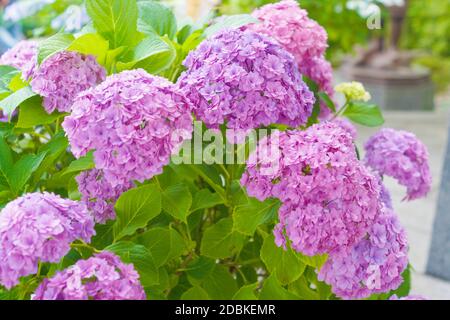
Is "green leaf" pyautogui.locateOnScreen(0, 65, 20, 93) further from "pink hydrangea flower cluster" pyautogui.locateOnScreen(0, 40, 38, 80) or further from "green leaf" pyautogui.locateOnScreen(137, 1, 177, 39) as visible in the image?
"green leaf" pyautogui.locateOnScreen(137, 1, 177, 39)

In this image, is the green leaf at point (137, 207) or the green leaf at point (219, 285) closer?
the green leaf at point (137, 207)

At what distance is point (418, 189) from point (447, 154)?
1011 millimetres

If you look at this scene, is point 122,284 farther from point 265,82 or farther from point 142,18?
Answer: point 142,18

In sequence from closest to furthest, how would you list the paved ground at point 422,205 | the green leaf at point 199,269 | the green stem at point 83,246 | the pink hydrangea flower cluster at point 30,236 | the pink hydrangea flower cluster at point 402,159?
1. the pink hydrangea flower cluster at point 30,236
2. the green stem at point 83,246
3. the green leaf at point 199,269
4. the pink hydrangea flower cluster at point 402,159
5. the paved ground at point 422,205

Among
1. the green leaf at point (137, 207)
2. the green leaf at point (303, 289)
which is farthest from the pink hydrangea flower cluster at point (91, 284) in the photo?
the green leaf at point (303, 289)

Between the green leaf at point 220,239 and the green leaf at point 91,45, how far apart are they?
27 centimetres

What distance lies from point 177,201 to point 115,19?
9.3 inches

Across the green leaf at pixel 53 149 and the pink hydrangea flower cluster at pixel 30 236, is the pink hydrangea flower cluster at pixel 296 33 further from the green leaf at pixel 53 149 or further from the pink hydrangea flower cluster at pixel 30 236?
the pink hydrangea flower cluster at pixel 30 236

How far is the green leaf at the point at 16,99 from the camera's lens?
786mm

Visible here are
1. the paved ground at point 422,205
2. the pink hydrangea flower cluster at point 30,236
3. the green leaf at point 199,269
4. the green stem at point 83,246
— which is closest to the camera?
the pink hydrangea flower cluster at point 30,236

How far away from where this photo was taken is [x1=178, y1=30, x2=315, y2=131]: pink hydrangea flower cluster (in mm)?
754

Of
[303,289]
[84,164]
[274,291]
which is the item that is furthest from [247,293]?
[84,164]

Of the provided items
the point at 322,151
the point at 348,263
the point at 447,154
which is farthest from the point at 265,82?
the point at 447,154

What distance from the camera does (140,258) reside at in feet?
2.48
